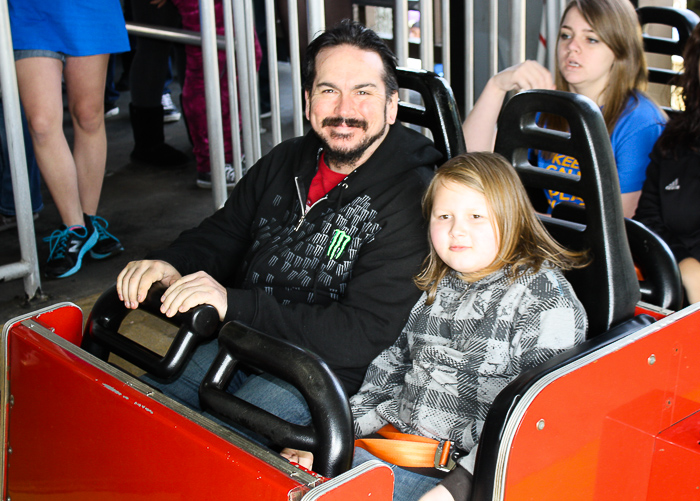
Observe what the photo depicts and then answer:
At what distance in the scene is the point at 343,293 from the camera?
5.42 ft

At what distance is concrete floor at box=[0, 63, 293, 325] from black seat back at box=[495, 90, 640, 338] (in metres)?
1.82

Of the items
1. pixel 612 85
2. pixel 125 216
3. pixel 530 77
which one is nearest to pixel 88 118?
pixel 125 216

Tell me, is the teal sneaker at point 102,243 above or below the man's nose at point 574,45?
below

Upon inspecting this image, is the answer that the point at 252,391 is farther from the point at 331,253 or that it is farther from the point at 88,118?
the point at 88,118

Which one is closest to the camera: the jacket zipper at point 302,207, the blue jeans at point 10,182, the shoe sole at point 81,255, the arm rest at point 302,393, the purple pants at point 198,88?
the arm rest at point 302,393

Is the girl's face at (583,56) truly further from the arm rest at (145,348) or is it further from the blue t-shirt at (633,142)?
the arm rest at (145,348)

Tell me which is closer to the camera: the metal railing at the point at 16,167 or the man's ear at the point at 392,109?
the man's ear at the point at 392,109

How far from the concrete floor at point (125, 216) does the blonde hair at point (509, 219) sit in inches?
66.9

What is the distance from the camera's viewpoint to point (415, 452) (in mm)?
1387

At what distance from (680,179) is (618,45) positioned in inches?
16.7

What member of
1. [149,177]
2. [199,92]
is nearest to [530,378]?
[199,92]

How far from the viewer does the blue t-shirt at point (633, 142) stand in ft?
6.96

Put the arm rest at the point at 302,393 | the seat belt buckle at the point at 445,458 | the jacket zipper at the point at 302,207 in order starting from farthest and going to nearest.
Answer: the jacket zipper at the point at 302,207, the seat belt buckle at the point at 445,458, the arm rest at the point at 302,393

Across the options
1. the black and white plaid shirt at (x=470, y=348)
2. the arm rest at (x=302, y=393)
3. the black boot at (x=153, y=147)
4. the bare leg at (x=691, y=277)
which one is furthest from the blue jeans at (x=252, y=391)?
the black boot at (x=153, y=147)
